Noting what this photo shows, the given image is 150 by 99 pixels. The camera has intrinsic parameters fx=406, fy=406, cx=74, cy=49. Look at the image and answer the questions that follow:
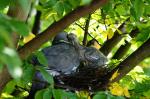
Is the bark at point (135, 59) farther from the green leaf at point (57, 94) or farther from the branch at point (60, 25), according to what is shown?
the branch at point (60, 25)

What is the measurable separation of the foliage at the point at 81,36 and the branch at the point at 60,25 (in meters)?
0.03

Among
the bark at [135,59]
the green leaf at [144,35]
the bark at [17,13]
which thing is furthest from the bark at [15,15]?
the green leaf at [144,35]

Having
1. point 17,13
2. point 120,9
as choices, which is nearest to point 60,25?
point 17,13

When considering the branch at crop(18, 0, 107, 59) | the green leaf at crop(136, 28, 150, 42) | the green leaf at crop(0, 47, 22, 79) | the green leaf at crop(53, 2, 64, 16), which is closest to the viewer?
the green leaf at crop(0, 47, 22, 79)

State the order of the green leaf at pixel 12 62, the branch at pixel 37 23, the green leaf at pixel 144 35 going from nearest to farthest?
1. the green leaf at pixel 12 62
2. the green leaf at pixel 144 35
3. the branch at pixel 37 23

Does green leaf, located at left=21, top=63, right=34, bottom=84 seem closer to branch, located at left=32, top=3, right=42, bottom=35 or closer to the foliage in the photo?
the foliage

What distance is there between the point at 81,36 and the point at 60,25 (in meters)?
1.11

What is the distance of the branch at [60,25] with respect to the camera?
98 cm

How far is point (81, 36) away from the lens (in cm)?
216

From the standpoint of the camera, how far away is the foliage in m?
0.62

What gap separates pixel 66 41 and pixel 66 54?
9cm

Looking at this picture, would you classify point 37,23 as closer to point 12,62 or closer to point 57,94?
point 57,94

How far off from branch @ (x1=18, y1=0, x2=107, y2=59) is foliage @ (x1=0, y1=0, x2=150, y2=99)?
0.03 metres

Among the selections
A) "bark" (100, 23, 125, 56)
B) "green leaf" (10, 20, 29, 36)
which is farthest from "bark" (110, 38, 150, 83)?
"green leaf" (10, 20, 29, 36)
